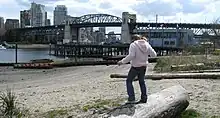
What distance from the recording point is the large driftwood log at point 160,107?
7488 mm

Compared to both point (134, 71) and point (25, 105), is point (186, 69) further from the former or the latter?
point (134, 71)

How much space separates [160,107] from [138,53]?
4.35ft

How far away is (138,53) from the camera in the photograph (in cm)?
796

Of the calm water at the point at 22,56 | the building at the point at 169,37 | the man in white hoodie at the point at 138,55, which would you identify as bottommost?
the calm water at the point at 22,56

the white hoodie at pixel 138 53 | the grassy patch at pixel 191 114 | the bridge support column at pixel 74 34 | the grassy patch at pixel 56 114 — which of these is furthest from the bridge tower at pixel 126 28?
the white hoodie at pixel 138 53

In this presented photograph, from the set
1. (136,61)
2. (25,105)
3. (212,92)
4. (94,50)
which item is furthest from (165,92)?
(94,50)

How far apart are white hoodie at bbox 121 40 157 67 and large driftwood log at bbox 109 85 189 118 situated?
0.97 metres

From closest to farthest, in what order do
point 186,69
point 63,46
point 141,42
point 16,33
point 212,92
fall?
point 141,42
point 212,92
point 186,69
point 63,46
point 16,33

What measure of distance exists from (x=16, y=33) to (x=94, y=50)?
206 ft

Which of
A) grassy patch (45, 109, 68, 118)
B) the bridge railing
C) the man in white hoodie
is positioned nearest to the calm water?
the bridge railing

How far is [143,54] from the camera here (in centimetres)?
802

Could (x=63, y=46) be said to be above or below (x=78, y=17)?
below

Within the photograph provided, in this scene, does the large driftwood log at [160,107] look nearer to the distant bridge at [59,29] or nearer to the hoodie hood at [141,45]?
the hoodie hood at [141,45]

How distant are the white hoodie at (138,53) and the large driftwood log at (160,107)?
97 centimetres
